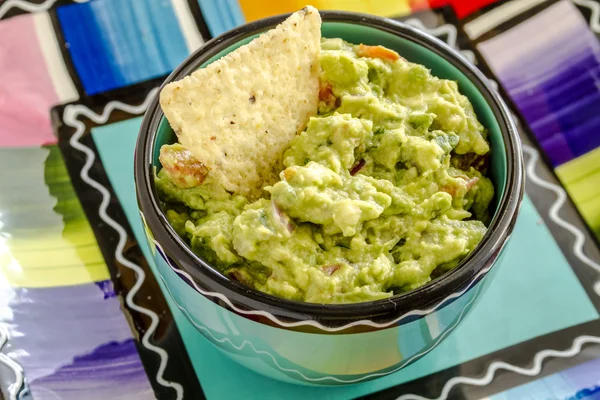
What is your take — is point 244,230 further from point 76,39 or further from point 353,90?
point 76,39

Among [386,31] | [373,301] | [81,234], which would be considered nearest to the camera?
[373,301]

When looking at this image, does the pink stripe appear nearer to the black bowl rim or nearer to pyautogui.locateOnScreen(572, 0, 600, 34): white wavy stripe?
the black bowl rim

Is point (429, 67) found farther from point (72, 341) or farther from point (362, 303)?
point (72, 341)

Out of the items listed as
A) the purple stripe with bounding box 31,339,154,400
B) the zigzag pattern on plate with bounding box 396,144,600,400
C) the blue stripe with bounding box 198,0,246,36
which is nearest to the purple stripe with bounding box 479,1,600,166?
the zigzag pattern on plate with bounding box 396,144,600,400

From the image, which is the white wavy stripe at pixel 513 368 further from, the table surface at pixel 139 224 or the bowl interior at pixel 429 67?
the bowl interior at pixel 429 67

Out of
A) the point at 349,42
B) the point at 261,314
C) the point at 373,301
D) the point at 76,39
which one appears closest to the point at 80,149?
the point at 76,39
